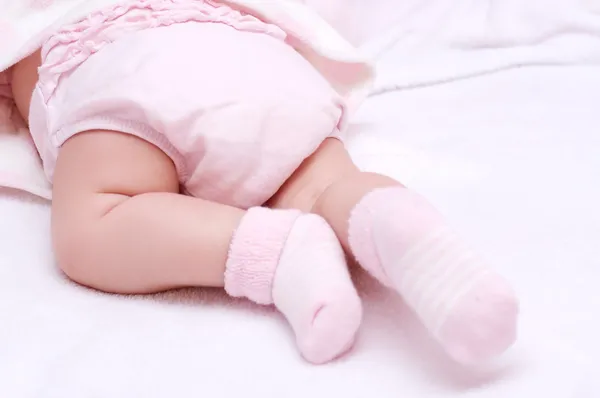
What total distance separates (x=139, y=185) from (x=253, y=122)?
13 centimetres

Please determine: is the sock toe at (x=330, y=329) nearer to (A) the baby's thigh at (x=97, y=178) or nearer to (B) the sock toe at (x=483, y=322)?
(B) the sock toe at (x=483, y=322)

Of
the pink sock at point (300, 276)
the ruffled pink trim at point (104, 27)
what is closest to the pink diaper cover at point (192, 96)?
the ruffled pink trim at point (104, 27)

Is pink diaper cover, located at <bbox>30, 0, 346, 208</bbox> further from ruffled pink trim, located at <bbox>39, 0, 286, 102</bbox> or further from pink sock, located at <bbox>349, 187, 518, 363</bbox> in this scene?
pink sock, located at <bbox>349, 187, 518, 363</bbox>

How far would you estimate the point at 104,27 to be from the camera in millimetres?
800

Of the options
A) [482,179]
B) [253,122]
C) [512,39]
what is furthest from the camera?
[512,39]

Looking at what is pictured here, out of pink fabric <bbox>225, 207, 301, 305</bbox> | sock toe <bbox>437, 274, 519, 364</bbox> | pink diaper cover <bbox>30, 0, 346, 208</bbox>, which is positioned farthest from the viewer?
pink diaper cover <bbox>30, 0, 346, 208</bbox>

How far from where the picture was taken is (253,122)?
2.37 feet

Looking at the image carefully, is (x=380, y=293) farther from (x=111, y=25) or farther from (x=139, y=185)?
(x=111, y=25)

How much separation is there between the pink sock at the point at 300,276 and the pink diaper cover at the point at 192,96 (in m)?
0.11

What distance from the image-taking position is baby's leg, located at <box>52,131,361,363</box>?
0.56 m

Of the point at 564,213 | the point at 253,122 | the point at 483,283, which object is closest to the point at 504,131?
the point at 564,213

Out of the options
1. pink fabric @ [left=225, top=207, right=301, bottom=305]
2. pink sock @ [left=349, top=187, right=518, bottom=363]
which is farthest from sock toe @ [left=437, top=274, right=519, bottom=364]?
pink fabric @ [left=225, top=207, right=301, bottom=305]

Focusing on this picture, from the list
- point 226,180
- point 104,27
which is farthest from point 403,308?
point 104,27

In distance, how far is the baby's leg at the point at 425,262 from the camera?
1.64 ft
